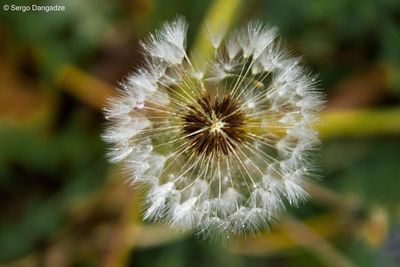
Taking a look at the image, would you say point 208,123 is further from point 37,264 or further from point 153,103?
point 37,264

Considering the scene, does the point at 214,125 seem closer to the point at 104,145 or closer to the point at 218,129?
the point at 218,129

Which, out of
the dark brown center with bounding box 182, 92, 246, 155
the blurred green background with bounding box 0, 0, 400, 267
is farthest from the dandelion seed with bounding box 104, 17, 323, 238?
the blurred green background with bounding box 0, 0, 400, 267

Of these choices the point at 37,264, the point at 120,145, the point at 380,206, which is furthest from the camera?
the point at 37,264

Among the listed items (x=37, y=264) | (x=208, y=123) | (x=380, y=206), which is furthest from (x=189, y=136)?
(x=37, y=264)

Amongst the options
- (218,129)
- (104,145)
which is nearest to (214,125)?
(218,129)

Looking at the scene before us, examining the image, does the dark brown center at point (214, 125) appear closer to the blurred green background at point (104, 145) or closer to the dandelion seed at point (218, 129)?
the dandelion seed at point (218, 129)

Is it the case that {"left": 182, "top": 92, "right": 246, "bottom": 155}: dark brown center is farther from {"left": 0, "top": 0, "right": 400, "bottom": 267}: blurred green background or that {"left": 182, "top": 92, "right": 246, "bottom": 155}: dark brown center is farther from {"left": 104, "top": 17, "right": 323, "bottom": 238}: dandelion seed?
{"left": 0, "top": 0, "right": 400, "bottom": 267}: blurred green background
